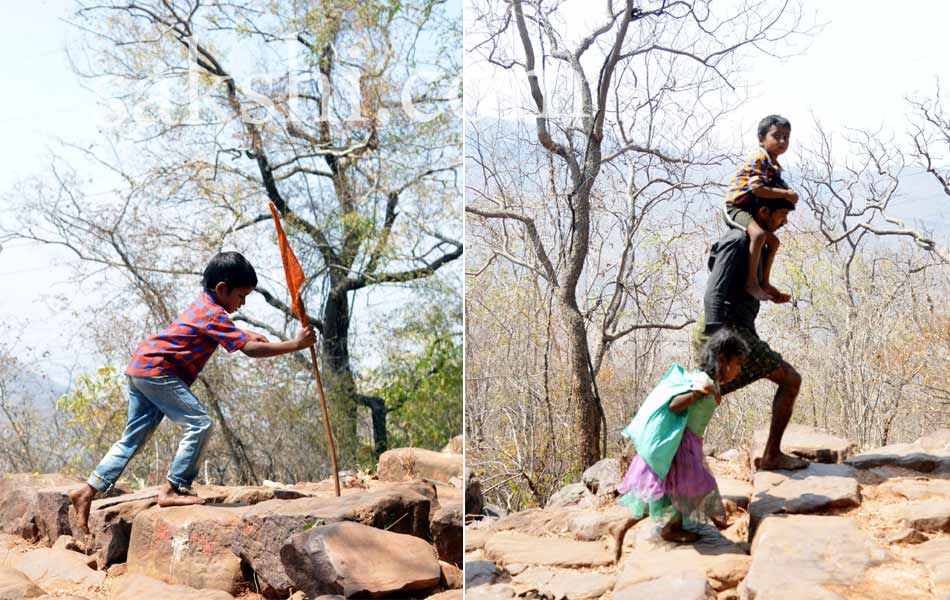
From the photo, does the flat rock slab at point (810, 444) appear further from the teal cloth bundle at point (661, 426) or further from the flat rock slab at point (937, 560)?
the flat rock slab at point (937, 560)

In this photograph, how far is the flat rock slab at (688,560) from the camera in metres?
2.43

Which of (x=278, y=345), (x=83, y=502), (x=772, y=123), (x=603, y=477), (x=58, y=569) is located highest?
(x=772, y=123)

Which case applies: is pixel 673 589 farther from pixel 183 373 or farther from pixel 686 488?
pixel 183 373

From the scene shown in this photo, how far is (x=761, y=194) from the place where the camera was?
8.91 feet

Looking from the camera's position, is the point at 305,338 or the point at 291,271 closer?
the point at 305,338

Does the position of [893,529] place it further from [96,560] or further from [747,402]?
[96,560]

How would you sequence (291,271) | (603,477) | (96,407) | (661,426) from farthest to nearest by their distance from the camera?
(96,407), (291,271), (603,477), (661,426)

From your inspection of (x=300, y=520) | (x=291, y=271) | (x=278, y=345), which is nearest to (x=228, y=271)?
(x=291, y=271)

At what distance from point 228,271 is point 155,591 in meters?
1.12

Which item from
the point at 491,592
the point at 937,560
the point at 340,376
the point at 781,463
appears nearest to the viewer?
the point at 937,560

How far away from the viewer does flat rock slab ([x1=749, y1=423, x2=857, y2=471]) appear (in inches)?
109

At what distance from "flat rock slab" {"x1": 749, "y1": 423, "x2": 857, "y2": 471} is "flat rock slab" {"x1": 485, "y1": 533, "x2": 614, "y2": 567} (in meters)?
0.55

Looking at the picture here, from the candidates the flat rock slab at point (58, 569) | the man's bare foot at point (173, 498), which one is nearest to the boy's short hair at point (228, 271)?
the man's bare foot at point (173, 498)

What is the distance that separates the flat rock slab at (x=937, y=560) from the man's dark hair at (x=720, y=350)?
0.66m
